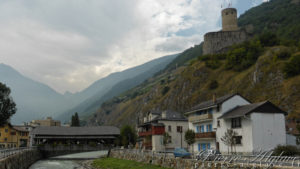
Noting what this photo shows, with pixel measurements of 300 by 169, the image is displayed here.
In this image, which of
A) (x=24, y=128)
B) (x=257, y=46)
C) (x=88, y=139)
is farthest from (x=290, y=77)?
(x=24, y=128)

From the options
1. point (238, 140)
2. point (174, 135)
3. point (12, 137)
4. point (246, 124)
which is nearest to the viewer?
point (246, 124)

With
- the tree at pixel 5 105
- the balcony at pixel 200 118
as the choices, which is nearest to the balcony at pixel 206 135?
the balcony at pixel 200 118

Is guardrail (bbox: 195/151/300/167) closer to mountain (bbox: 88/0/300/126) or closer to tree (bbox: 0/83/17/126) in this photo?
mountain (bbox: 88/0/300/126)

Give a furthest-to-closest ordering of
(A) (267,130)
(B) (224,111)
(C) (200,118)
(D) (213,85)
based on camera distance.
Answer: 1. (D) (213,85)
2. (C) (200,118)
3. (B) (224,111)
4. (A) (267,130)

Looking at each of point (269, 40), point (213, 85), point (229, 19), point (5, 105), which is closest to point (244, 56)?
point (269, 40)

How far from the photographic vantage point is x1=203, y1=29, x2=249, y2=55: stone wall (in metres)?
150

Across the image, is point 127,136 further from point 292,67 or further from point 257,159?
point 257,159

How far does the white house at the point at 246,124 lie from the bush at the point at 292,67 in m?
40.7

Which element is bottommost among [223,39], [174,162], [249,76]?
[174,162]

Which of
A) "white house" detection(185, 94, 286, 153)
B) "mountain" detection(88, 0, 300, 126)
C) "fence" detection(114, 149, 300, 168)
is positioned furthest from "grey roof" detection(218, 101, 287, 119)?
"mountain" detection(88, 0, 300, 126)

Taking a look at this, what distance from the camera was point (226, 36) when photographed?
15038cm

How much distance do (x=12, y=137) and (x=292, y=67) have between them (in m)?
91.5

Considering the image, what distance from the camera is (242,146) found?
43.6 meters

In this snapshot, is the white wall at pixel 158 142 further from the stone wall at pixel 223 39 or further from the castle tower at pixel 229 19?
the castle tower at pixel 229 19
